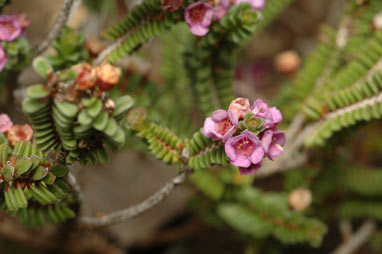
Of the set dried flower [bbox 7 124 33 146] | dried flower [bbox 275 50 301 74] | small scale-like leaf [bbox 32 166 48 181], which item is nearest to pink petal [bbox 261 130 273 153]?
small scale-like leaf [bbox 32 166 48 181]

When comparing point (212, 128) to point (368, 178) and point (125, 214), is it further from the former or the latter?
point (368, 178)

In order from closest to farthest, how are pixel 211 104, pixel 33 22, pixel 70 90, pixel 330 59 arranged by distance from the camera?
pixel 70 90 → pixel 211 104 → pixel 330 59 → pixel 33 22

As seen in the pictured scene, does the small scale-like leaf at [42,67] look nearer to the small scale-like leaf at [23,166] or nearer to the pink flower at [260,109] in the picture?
the small scale-like leaf at [23,166]

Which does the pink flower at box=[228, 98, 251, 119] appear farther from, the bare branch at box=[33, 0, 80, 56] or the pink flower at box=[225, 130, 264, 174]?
the bare branch at box=[33, 0, 80, 56]

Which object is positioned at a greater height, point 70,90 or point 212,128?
point 70,90

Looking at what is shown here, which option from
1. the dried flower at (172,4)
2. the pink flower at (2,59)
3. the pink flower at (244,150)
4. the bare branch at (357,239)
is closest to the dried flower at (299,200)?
the bare branch at (357,239)

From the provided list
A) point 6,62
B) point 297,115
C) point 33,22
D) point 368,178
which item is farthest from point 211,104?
point 33,22

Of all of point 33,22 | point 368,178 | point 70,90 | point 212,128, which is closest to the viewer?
point 70,90
